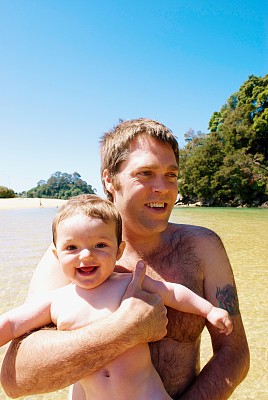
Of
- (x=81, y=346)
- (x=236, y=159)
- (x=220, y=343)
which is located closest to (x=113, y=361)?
(x=81, y=346)

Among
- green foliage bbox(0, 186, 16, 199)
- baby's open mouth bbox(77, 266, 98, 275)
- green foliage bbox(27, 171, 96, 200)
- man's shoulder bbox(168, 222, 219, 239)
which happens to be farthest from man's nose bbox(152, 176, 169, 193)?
green foliage bbox(27, 171, 96, 200)

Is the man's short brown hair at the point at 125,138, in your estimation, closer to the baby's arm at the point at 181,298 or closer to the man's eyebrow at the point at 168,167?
the man's eyebrow at the point at 168,167

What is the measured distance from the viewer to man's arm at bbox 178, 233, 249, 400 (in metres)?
1.99

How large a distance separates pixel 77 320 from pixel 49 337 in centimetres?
16

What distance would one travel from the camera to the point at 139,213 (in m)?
2.28

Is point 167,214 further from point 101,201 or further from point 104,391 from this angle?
point 104,391

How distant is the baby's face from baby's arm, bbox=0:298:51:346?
0.79 feet

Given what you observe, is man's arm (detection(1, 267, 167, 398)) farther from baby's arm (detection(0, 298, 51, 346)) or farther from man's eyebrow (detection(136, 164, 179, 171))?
man's eyebrow (detection(136, 164, 179, 171))

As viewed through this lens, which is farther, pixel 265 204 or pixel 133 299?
pixel 265 204

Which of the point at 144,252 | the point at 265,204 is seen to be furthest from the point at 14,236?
the point at 265,204

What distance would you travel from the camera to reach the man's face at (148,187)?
2240 mm

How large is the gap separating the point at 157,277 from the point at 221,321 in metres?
0.49

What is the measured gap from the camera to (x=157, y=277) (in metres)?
2.22

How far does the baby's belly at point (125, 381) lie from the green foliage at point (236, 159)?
45.4 metres
